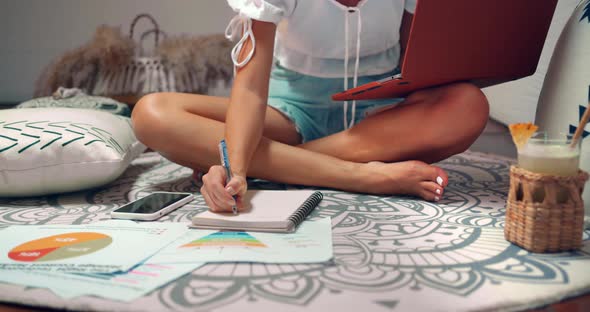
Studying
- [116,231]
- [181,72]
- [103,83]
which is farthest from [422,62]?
[103,83]

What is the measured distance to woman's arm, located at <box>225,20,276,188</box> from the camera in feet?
2.91

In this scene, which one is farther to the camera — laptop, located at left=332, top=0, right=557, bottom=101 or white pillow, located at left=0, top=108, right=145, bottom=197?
white pillow, located at left=0, top=108, right=145, bottom=197

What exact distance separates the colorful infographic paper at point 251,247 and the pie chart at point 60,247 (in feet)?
0.33

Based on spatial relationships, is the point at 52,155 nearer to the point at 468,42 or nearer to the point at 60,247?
the point at 60,247

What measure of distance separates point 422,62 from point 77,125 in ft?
2.39

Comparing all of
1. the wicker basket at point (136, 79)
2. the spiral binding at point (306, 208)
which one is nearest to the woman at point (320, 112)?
the spiral binding at point (306, 208)

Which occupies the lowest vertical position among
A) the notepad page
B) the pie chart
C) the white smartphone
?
the white smartphone

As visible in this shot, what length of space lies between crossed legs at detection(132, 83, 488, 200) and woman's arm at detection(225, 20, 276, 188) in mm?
103

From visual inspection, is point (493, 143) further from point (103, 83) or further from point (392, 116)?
point (103, 83)

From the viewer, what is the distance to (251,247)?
2.13 feet

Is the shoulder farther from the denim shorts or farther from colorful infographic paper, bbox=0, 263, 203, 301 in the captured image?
colorful infographic paper, bbox=0, 263, 203, 301

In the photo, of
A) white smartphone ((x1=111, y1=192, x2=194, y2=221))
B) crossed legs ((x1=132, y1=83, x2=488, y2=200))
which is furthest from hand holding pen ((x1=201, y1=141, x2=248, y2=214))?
crossed legs ((x1=132, y1=83, x2=488, y2=200))

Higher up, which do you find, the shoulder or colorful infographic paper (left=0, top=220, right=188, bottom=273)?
the shoulder

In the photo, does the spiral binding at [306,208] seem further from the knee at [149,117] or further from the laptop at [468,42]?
the knee at [149,117]
